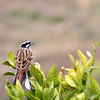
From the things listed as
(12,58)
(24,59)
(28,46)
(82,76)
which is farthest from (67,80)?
(28,46)

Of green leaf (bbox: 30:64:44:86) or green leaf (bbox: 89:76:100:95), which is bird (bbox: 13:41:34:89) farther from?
green leaf (bbox: 89:76:100:95)

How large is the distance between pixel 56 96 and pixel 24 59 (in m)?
0.56

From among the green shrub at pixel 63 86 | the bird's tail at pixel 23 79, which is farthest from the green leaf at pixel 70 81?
the bird's tail at pixel 23 79

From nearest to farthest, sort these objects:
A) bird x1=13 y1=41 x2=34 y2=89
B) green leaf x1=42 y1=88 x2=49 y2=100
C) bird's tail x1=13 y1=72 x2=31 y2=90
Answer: green leaf x1=42 y1=88 x2=49 y2=100 < bird's tail x1=13 y1=72 x2=31 y2=90 < bird x1=13 y1=41 x2=34 y2=89

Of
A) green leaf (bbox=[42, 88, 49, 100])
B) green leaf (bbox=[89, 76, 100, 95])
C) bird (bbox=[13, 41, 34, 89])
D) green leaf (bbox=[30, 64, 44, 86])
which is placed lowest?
green leaf (bbox=[89, 76, 100, 95])

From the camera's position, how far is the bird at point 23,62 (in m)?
0.84

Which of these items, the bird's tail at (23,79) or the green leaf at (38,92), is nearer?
the green leaf at (38,92)

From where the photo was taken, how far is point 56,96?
628mm

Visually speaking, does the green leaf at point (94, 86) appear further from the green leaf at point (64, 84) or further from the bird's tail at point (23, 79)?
the bird's tail at point (23, 79)

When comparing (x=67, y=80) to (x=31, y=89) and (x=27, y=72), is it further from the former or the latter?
(x=27, y=72)

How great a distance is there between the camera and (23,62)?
3.61 ft

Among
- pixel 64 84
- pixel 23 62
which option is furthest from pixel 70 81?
pixel 23 62

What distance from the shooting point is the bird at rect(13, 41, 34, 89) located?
2.75 feet

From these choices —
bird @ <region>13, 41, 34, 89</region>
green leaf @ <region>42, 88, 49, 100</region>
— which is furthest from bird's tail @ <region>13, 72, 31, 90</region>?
green leaf @ <region>42, 88, 49, 100</region>
